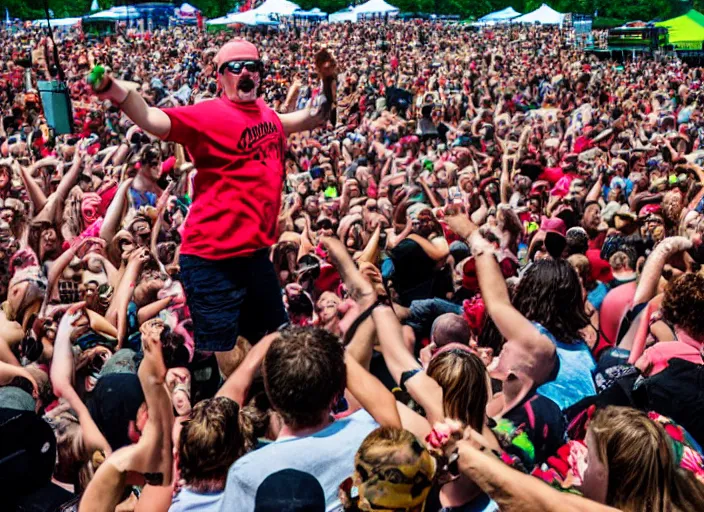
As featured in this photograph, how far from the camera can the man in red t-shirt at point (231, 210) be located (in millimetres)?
3330

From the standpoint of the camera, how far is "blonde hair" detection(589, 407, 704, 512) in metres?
1.98

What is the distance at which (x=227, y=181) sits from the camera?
3.38 metres

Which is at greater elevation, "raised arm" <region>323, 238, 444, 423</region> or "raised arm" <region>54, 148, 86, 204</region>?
"raised arm" <region>323, 238, 444, 423</region>

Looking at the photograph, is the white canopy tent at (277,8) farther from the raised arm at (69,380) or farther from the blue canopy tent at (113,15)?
the raised arm at (69,380)

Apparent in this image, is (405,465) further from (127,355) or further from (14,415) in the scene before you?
(127,355)

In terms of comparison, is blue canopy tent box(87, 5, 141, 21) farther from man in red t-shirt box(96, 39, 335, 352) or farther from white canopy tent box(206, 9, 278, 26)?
man in red t-shirt box(96, 39, 335, 352)

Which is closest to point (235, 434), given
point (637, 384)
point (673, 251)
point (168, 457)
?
point (168, 457)

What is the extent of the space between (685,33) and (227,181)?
3868 centimetres

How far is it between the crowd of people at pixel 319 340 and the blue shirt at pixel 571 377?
0.01 metres

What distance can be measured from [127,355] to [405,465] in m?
2.20

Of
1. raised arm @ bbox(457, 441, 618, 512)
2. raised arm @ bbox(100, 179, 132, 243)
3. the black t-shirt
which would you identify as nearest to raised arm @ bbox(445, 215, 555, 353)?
raised arm @ bbox(457, 441, 618, 512)

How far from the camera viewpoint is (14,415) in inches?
91.0

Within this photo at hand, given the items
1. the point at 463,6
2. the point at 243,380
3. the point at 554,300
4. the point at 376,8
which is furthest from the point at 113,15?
the point at 243,380

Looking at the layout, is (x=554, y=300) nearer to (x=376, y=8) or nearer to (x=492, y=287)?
(x=492, y=287)
